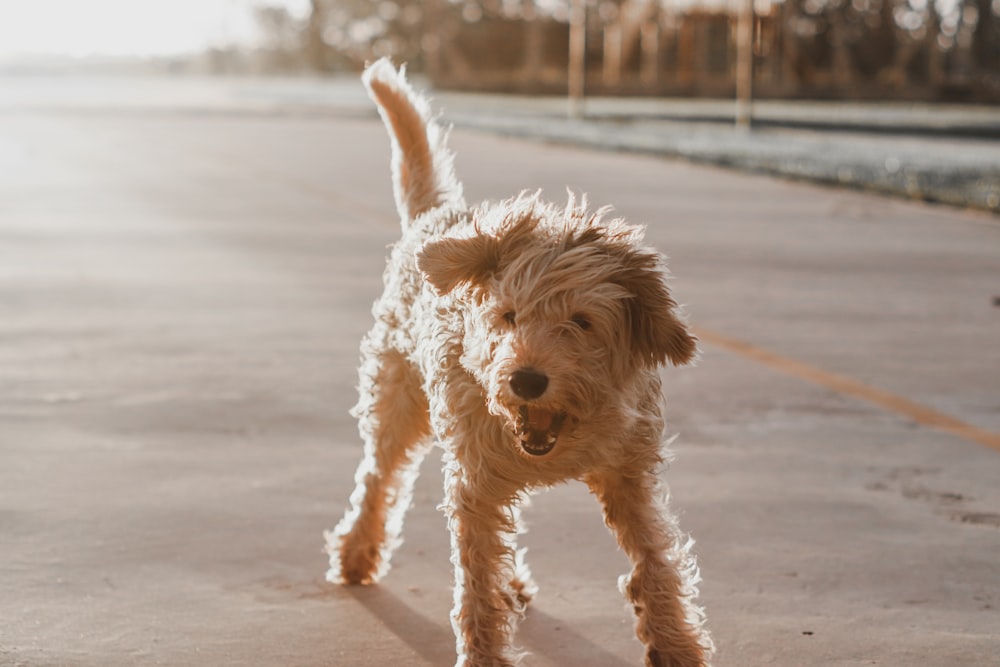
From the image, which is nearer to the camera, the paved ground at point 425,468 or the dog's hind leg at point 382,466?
the paved ground at point 425,468

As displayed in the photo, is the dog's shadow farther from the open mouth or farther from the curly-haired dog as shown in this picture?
the open mouth

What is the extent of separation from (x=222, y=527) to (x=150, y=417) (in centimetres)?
196

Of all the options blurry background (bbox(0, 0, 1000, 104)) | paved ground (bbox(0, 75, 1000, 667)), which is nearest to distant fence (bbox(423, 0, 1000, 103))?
blurry background (bbox(0, 0, 1000, 104))

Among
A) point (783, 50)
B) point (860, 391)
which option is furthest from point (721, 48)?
point (860, 391)

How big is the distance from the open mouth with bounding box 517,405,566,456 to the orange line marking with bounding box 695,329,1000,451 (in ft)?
12.2

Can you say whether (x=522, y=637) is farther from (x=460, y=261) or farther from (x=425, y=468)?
(x=425, y=468)

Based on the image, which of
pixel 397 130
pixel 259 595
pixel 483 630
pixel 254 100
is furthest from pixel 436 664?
pixel 254 100

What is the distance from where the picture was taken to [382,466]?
5637 mm

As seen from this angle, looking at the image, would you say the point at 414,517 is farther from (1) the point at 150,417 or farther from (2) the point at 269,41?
(2) the point at 269,41

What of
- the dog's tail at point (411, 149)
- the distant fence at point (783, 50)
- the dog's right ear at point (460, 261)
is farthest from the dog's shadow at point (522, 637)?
the distant fence at point (783, 50)

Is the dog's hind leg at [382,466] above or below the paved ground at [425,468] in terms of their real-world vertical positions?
above

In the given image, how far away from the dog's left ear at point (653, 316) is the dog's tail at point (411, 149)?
1864mm

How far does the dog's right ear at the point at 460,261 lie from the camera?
436 centimetres

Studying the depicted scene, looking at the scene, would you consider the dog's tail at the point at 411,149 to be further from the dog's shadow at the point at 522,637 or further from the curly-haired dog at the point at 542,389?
the dog's shadow at the point at 522,637
